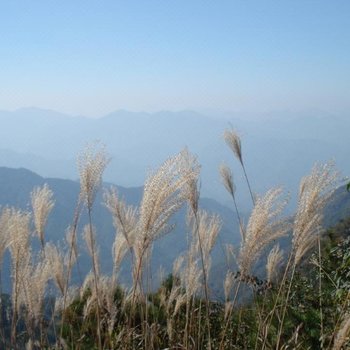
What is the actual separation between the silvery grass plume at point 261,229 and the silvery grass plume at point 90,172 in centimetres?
94

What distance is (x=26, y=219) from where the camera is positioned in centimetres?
280

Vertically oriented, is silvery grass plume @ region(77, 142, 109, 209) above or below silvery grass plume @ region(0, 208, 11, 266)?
above

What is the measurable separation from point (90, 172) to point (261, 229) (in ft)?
3.46

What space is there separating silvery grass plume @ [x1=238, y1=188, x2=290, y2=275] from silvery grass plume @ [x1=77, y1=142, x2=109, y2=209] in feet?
3.07

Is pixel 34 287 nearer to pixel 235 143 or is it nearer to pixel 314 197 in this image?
pixel 314 197

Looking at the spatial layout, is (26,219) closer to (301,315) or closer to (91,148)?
(91,148)

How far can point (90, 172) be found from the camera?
2.79 metres

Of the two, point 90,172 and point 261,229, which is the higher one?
point 90,172

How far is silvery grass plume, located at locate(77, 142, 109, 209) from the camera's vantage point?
9.16ft

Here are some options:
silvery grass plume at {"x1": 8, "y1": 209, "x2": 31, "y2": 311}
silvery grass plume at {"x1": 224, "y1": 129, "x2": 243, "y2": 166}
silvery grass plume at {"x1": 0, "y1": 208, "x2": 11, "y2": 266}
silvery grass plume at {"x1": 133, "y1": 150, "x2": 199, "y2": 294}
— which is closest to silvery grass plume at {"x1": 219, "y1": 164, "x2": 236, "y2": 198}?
silvery grass plume at {"x1": 224, "y1": 129, "x2": 243, "y2": 166}

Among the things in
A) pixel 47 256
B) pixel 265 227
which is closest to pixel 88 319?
pixel 47 256

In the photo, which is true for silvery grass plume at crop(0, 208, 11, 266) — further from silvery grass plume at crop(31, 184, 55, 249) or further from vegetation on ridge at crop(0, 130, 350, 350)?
silvery grass plume at crop(31, 184, 55, 249)

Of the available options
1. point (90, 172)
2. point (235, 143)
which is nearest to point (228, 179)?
point (235, 143)

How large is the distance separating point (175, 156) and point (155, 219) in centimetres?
37
